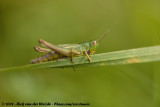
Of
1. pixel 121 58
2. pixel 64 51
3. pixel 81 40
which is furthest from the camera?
pixel 81 40

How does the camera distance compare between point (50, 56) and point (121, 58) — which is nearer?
point (121, 58)

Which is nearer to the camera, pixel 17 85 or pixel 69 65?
pixel 69 65

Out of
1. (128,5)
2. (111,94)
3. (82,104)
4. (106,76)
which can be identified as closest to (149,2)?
(128,5)

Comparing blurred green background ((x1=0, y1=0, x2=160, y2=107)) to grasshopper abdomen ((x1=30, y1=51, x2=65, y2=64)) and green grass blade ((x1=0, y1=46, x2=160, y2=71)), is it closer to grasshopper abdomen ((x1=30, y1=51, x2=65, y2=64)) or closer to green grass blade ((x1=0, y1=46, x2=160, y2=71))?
grasshopper abdomen ((x1=30, y1=51, x2=65, y2=64))

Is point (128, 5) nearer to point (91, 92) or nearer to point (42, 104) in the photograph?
point (91, 92)

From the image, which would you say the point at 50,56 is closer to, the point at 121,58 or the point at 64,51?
the point at 64,51

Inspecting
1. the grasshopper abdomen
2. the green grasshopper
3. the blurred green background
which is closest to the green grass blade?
the green grasshopper

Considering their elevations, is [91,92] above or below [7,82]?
below

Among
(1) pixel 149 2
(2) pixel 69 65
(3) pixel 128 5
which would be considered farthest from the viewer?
(3) pixel 128 5

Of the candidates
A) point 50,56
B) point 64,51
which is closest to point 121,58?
point 64,51

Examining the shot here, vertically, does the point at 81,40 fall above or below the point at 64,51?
above
